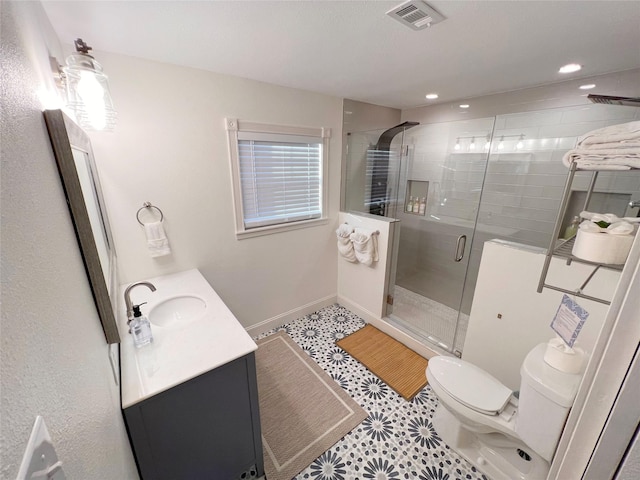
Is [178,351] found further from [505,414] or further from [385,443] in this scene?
[505,414]

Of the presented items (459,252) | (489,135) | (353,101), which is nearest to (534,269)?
(459,252)

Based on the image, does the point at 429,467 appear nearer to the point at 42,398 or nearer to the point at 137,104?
the point at 42,398

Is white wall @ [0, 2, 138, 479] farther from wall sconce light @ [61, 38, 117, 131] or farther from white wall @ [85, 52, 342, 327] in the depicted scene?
white wall @ [85, 52, 342, 327]

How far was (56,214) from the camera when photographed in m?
0.54

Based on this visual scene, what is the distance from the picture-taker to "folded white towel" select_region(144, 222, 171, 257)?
1.72 meters

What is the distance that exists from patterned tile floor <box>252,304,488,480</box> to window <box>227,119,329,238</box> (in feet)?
4.38

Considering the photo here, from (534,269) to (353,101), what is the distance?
211cm

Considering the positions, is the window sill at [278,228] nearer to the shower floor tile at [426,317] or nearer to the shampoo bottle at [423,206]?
the shampoo bottle at [423,206]

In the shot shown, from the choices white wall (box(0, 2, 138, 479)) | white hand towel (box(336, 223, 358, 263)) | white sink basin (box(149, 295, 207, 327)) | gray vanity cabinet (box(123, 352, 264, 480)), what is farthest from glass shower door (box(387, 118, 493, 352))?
white wall (box(0, 2, 138, 479))

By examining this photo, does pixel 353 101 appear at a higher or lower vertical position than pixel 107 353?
higher

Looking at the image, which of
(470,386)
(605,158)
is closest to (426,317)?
(470,386)

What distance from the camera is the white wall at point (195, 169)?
5.21 feet

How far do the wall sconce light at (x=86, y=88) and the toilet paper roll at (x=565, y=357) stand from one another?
7.05 feet

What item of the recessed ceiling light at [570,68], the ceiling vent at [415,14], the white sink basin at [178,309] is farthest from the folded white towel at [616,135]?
the white sink basin at [178,309]
